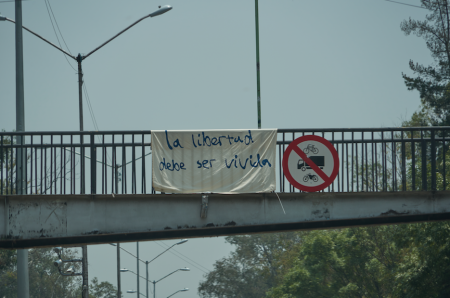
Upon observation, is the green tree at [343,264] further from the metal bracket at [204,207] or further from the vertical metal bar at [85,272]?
the metal bracket at [204,207]

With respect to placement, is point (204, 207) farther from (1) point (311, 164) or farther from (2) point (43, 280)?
(2) point (43, 280)

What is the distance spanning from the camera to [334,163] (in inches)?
492

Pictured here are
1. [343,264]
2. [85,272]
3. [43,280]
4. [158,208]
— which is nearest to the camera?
[158,208]

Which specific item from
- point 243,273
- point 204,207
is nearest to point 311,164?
point 204,207

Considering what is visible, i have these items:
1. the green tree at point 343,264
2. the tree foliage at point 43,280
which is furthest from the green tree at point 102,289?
the green tree at point 343,264

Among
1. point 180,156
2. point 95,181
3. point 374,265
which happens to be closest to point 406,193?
point 180,156

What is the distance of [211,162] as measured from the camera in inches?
495

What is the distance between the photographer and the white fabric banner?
12461 mm

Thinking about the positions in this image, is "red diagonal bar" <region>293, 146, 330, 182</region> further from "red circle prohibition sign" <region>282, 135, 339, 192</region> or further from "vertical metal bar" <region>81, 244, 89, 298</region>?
"vertical metal bar" <region>81, 244, 89, 298</region>

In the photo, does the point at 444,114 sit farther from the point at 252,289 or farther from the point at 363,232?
the point at 252,289

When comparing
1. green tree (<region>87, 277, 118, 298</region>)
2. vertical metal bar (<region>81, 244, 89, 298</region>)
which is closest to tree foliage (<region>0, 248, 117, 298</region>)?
green tree (<region>87, 277, 118, 298</region>)

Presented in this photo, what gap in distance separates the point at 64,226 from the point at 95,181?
3.72ft

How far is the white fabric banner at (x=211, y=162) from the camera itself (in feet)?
40.9

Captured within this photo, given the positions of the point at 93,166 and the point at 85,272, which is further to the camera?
the point at 85,272
